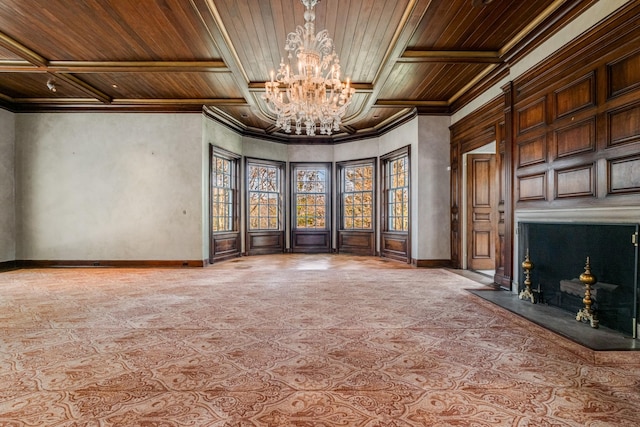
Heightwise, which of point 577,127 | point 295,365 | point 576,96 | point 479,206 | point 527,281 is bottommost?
point 295,365

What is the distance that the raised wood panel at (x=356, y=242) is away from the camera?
9.59 metres

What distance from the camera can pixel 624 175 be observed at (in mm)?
3100

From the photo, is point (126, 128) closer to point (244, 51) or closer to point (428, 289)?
point (244, 51)

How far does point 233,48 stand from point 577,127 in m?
4.60

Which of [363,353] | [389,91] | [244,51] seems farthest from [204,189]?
[363,353]

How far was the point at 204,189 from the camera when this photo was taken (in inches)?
297

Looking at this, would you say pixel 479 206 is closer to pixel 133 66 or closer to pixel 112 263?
pixel 133 66

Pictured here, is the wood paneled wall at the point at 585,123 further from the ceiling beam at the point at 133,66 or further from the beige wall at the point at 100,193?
the beige wall at the point at 100,193

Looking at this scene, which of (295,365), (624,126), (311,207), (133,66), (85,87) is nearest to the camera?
(295,365)

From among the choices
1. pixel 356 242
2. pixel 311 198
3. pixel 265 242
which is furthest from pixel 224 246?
pixel 356 242

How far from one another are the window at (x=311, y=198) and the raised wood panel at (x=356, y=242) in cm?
72

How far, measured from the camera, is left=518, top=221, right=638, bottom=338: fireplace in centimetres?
299

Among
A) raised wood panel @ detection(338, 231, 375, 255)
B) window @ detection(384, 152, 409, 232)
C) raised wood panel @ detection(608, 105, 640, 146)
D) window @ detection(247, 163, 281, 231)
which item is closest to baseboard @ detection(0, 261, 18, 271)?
window @ detection(247, 163, 281, 231)

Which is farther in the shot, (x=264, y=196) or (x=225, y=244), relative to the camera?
(x=264, y=196)
